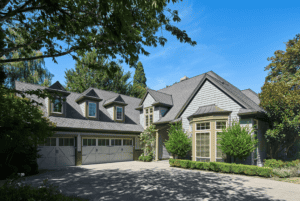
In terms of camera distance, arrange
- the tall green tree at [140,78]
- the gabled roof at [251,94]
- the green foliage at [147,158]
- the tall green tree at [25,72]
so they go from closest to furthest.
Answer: the gabled roof at [251,94] < the green foliage at [147,158] < the tall green tree at [25,72] < the tall green tree at [140,78]

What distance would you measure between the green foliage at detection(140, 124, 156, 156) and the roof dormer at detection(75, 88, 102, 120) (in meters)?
5.32

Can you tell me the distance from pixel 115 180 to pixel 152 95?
11728mm

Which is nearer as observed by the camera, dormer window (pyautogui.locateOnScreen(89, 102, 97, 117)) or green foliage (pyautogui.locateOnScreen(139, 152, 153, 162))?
dormer window (pyautogui.locateOnScreen(89, 102, 97, 117))

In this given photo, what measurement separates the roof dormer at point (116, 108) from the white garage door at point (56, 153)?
216 inches

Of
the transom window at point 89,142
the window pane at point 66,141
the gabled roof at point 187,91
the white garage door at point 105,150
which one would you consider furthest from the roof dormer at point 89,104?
the gabled roof at point 187,91

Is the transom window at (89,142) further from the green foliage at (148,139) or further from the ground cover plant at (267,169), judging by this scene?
the ground cover plant at (267,169)

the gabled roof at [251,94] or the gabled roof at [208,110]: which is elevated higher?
the gabled roof at [251,94]

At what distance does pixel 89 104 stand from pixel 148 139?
719cm

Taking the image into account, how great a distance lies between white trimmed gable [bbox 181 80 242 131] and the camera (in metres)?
13.7

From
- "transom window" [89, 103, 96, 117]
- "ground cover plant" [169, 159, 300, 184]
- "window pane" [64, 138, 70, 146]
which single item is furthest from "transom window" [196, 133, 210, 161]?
"window pane" [64, 138, 70, 146]

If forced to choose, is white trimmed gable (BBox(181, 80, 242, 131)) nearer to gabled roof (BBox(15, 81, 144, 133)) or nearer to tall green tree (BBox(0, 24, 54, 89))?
gabled roof (BBox(15, 81, 144, 133))

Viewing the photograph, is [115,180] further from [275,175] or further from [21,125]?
[275,175]

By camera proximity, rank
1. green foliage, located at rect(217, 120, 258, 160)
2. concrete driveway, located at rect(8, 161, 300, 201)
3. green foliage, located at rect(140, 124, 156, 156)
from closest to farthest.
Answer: concrete driveway, located at rect(8, 161, 300, 201)
green foliage, located at rect(217, 120, 258, 160)
green foliage, located at rect(140, 124, 156, 156)

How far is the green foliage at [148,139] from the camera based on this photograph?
64.2 ft
